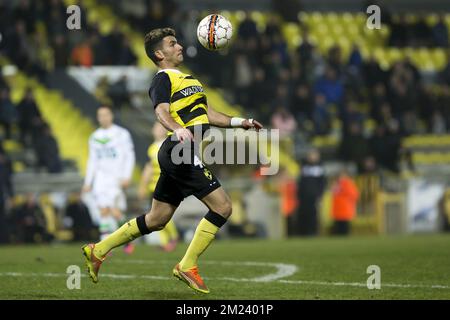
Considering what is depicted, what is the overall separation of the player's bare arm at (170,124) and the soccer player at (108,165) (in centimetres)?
656

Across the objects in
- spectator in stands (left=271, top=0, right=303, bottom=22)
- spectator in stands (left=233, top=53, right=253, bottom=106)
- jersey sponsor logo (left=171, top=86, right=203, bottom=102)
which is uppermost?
spectator in stands (left=271, top=0, right=303, bottom=22)

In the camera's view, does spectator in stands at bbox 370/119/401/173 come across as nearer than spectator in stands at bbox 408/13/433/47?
Yes

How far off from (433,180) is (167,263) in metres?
12.0

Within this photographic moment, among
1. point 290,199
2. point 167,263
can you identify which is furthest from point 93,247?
point 290,199

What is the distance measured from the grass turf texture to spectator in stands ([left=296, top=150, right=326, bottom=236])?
17.1ft

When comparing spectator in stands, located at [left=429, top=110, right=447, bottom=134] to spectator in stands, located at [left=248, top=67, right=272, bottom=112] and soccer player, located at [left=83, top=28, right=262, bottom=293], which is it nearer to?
spectator in stands, located at [left=248, top=67, right=272, bottom=112]

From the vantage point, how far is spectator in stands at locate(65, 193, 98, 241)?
1980cm

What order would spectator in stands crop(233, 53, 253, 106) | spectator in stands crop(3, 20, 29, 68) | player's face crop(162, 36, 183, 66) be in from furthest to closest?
1. spectator in stands crop(233, 53, 253, 106)
2. spectator in stands crop(3, 20, 29, 68)
3. player's face crop(162, 36, 183, 66)

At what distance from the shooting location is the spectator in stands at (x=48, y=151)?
68.3 ft

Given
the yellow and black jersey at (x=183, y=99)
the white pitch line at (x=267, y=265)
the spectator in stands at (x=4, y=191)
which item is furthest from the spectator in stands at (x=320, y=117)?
the yellow and black jersey at (x=183, y=99)

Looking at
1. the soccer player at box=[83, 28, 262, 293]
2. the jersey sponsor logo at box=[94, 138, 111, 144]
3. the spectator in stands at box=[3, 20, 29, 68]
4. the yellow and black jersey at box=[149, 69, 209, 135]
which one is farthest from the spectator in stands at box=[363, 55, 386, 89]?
the yellow and black jersey at box=[149, 69, 209, 135]

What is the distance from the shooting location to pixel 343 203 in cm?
2188

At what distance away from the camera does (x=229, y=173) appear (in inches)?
923

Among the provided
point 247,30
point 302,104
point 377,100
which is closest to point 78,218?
point 302,104
